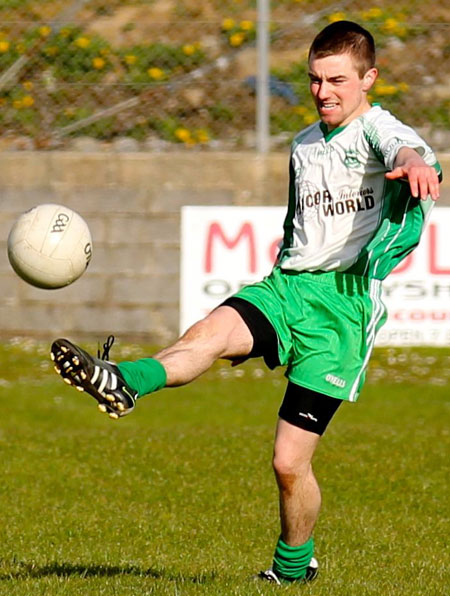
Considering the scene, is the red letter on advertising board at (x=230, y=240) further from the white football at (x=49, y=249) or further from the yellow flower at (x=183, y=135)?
the white football at (x=49, y=249)

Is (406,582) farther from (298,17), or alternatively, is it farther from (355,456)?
(298,17)

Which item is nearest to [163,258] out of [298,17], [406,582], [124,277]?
[124,277]

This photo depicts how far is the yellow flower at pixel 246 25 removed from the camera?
13633 mm

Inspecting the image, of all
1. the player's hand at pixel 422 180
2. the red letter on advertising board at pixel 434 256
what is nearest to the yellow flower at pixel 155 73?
the red letter on advertising board at pixel 434 256

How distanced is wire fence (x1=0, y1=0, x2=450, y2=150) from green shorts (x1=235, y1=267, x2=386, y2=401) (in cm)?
846

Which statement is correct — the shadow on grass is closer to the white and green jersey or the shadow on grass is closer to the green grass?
the green grass

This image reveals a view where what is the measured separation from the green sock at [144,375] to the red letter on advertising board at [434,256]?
807 cm

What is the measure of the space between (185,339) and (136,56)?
9.44 metres

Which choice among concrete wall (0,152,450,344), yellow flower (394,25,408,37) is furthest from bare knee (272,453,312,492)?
yellow flower (394,25,408,37)

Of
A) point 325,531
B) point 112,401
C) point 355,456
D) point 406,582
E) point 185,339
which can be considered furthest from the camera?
point 355,456

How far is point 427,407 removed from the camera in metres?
11.9

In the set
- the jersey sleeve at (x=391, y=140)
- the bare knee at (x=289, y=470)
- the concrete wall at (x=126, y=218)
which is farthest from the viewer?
the concrete wall at (x=126, y=218)

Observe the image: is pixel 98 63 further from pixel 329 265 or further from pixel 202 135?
pixel 329 265

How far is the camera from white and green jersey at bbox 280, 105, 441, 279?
532 centimetres
